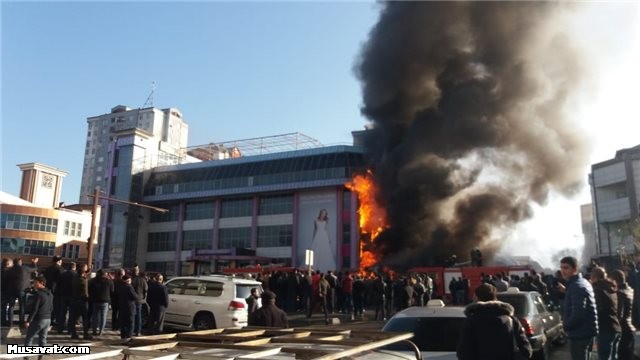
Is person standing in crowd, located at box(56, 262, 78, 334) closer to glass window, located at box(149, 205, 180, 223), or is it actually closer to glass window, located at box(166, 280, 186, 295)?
glass window, located at box(166, 280, 186, 295)

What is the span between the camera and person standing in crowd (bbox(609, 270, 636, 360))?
275 inches

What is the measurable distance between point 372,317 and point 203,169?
39640 millimetres

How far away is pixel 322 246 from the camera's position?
44656 millimetres

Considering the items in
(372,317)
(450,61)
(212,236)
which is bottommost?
(372,317)

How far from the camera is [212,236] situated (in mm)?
52188

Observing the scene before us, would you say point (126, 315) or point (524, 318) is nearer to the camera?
point (524, 318)

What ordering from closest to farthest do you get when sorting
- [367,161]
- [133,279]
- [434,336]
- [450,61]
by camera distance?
[434,336] < [133,279] < [450,61] < [367,161]

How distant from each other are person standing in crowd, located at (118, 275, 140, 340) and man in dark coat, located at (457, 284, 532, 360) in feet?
28.1

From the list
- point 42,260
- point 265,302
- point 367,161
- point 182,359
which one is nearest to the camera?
point 182,359

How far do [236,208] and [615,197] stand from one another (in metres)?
34.2

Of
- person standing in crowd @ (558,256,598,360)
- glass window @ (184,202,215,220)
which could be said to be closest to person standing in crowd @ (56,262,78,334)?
person standing in crowd @ (558,256,598,360)

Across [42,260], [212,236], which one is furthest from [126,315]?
[42,260]

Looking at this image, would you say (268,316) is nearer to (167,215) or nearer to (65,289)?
(65,289)

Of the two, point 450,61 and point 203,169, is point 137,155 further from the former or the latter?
point 450,61
